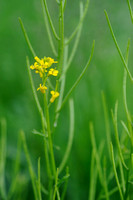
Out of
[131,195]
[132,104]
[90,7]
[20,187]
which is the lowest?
[131,195]

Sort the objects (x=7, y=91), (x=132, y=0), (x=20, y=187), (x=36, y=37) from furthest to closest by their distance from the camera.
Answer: (x=132, y=0) → (x=36, y=37) → (x=7, y=91) → (x=20, y=187)

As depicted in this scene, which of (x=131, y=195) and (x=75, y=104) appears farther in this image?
(x=75, y=104)

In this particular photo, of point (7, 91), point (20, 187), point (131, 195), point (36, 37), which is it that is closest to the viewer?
point (20, 187)

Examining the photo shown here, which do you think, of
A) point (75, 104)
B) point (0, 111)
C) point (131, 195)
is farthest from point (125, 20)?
point (131, 195)

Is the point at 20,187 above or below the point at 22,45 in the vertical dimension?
below

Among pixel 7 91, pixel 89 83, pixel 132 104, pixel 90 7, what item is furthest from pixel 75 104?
pixel 90 7

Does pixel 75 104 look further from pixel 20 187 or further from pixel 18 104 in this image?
pixel 20 187
